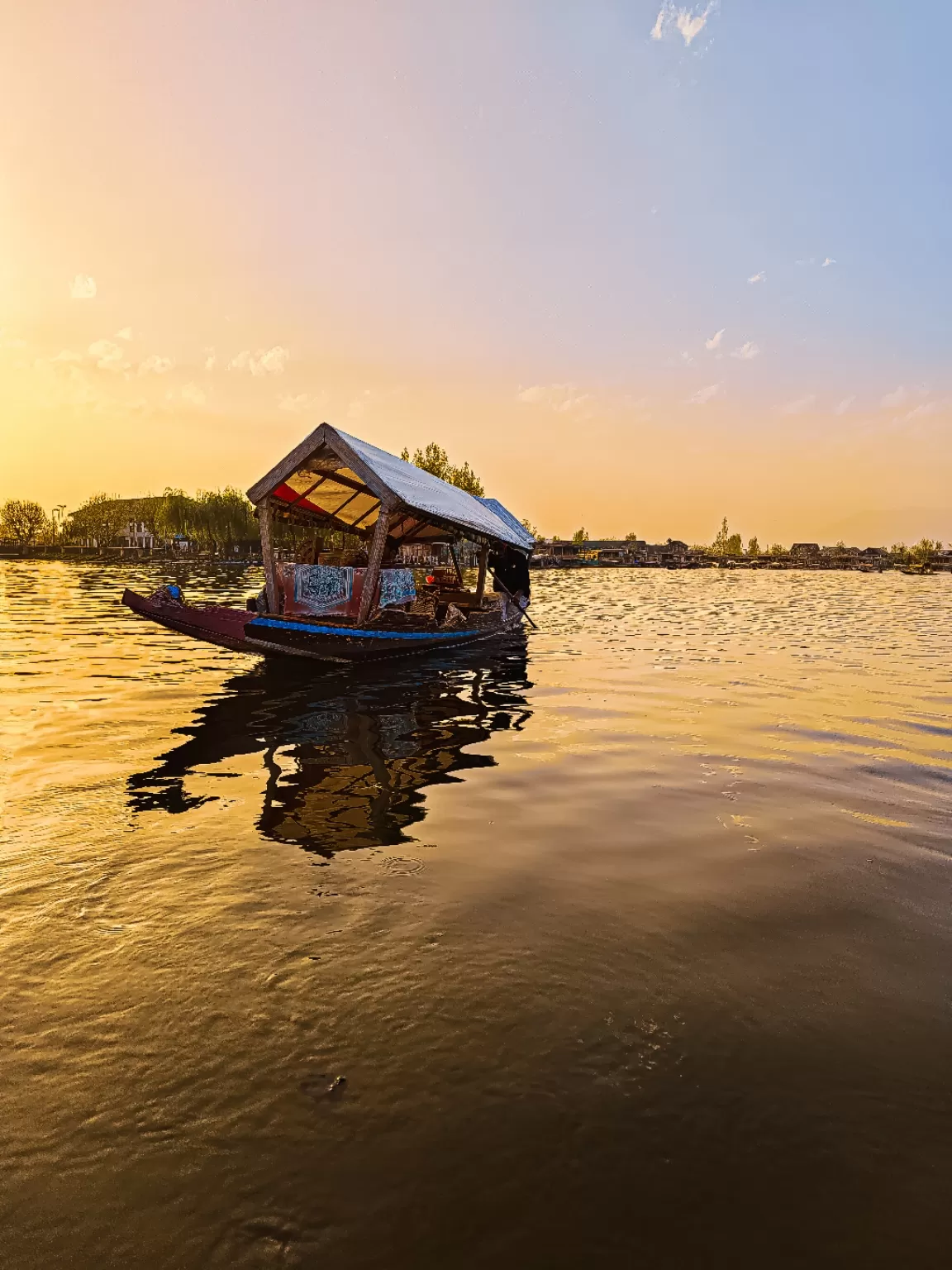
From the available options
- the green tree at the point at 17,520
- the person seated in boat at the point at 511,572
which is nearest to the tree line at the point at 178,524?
the green tree at the point at 17,520

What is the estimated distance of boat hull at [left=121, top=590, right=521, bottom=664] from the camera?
13242mm

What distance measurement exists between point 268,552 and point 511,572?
13.9 metres

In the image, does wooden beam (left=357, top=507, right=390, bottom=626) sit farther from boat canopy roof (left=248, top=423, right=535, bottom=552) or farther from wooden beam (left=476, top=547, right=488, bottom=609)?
wooden beam (left=476, top=547, right=488, bottom=609)

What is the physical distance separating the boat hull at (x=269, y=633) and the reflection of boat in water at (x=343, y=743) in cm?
71

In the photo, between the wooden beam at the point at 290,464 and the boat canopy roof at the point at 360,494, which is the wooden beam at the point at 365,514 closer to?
the boat canopy roof at the point at 360,494

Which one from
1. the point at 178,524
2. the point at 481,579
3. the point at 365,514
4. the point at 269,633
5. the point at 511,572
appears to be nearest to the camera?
the point at 269,633

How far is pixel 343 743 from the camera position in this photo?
9.50m

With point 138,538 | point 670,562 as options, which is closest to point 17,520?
point 138,538

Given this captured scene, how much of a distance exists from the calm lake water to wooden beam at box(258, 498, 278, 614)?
718 centimetres

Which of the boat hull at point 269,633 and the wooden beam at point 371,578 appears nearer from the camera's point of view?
the boat hull at point 269,633

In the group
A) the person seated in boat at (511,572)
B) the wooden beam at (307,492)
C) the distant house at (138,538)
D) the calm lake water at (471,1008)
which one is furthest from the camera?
the distant house at (138,538)

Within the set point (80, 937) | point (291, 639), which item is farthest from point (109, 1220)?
point (291, 639)

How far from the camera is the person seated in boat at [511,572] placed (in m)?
26.6

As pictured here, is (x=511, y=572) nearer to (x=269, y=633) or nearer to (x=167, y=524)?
(x=269, y=633)
